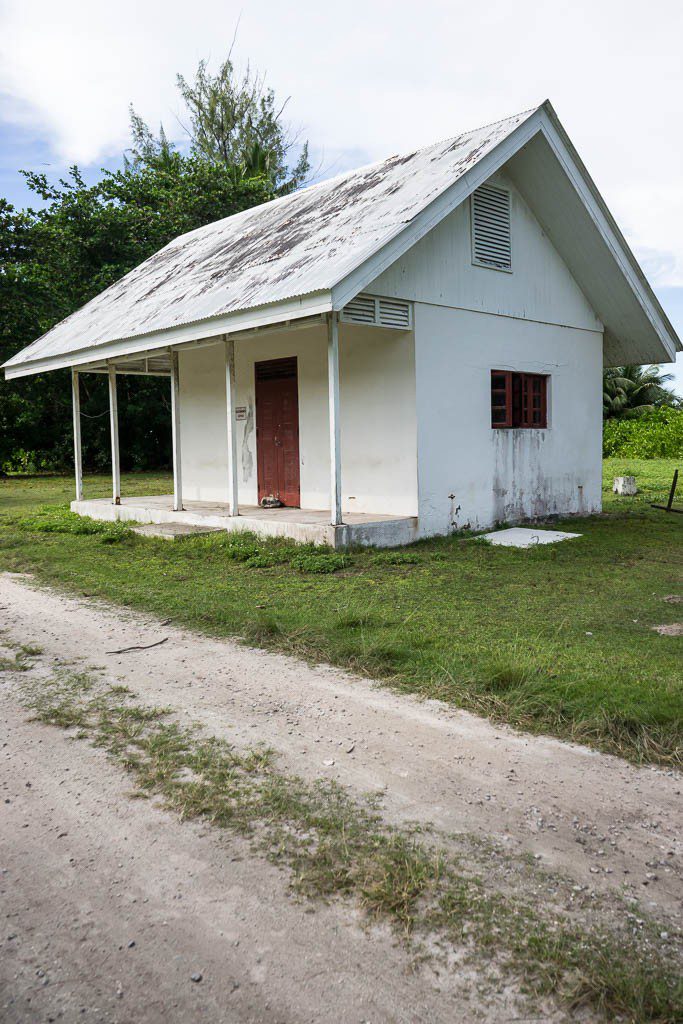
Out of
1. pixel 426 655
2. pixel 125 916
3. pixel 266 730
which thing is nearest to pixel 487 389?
pixel 426 655

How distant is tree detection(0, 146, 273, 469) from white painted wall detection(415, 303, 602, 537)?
15.4m

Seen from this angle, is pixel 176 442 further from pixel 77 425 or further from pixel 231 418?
pixel 77 425

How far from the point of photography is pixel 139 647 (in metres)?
5.90

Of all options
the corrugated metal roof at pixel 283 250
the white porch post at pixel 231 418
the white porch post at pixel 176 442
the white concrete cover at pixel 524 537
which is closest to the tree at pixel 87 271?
the corrugated metal roof at pixel 283 250

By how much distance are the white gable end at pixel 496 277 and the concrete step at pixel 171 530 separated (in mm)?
3972

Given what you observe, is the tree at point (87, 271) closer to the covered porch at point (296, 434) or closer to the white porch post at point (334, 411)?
the covered porch at point (296, 434)

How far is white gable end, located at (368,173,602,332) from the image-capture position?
10.8 m

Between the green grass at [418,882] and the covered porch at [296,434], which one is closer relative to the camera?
the green grass at [418,882]

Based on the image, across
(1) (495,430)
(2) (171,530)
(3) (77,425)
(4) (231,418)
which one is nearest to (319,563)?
(4) (231,418)

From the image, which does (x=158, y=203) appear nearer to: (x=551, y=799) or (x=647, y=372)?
(x=647, y=372)

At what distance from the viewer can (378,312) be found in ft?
33.9

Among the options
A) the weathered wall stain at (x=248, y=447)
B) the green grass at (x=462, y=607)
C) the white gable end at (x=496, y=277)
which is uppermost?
the white gable end at (x=496, y=277)

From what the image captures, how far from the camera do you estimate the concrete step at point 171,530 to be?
37.1ft

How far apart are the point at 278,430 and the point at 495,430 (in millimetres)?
3442
